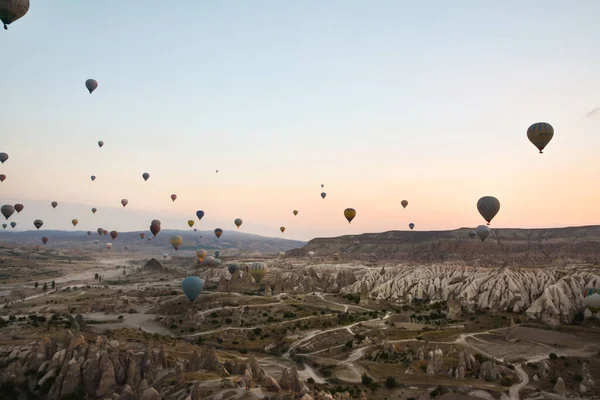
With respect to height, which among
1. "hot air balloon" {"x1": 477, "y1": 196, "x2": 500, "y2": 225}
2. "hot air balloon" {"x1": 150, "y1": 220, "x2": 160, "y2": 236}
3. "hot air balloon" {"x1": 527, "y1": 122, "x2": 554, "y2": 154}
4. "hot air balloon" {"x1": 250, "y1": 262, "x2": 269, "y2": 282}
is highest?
"hot air balloon" {"x1": 527, "y1": 122, "x2": 554, "y2": 154}

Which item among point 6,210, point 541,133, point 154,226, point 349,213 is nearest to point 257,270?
point 349,213

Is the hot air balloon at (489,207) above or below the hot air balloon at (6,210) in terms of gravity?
above

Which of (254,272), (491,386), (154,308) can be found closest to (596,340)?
(491,386)

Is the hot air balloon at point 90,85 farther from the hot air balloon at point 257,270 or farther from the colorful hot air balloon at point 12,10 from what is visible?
the hot air balloon at point 257,270

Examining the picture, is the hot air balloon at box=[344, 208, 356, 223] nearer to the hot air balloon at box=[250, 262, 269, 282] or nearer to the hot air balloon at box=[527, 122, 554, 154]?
the hot air balloon at box=[250, 262, 269, 282]

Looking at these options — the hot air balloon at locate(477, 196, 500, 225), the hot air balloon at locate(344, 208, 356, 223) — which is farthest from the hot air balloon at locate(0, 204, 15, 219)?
the hot air balloon at locate(477, 196, 500, 225)

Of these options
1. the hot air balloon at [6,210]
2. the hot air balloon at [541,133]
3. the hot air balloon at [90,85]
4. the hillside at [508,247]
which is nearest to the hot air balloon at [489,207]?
the hot air balloon at [541,133]
